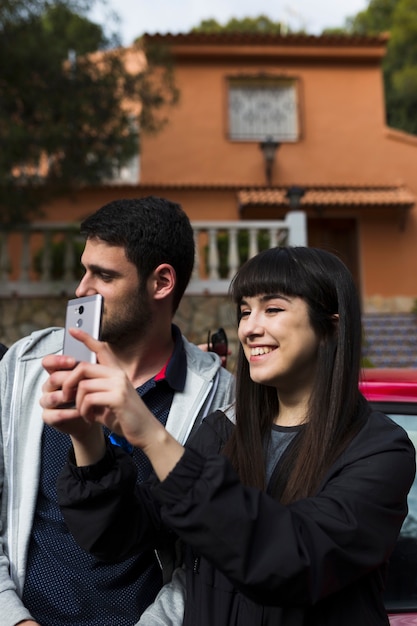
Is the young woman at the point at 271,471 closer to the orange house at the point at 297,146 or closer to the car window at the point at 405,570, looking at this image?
the car window at the point at 405,570

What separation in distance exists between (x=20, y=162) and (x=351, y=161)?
811cm

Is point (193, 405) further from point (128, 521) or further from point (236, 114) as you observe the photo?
point (236, 114)

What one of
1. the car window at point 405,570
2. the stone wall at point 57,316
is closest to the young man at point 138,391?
the car window at point 405,570

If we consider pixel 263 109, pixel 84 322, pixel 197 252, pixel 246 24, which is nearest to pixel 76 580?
pixel 84 322

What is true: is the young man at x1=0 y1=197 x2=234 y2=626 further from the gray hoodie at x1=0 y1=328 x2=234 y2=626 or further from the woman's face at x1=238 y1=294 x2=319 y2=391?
the woman's face at x1=238 y1=294 x2=319 y2=391

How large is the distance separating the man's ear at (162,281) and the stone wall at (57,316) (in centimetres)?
603

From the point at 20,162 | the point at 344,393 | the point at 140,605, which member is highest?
the point at 20,162

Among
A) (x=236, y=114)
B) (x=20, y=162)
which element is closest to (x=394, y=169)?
(x=236, y=114)

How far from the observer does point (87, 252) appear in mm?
1931

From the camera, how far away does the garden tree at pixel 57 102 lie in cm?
708

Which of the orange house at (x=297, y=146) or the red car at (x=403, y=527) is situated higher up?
the orange house at (x=297, y=146)

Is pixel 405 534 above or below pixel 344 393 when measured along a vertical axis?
below

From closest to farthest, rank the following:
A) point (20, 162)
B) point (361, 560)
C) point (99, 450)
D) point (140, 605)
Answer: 1. point (361, 560)
2. point (99, 450)
3. point (140, 605)
4. point (20, 162)

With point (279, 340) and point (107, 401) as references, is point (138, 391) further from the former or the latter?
point (107, 401)
